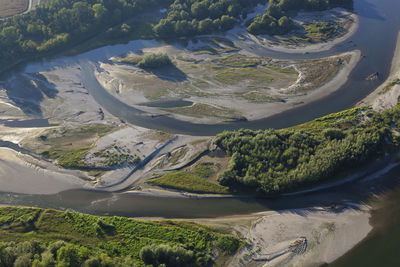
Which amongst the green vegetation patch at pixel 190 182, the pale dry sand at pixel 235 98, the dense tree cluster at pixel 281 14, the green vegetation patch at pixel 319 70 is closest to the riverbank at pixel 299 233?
the green vegetation patch at pixel 190 182

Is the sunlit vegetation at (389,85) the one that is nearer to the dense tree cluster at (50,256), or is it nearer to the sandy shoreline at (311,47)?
the sandy shoreline at (311,47)

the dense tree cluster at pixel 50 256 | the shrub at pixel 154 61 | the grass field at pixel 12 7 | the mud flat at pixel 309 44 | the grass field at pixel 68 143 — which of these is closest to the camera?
the dense tree cluster at pixel 50 256

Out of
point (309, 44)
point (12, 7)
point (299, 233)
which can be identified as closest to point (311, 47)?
point (309, 44)

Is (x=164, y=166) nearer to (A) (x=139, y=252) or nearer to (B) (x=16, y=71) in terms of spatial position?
(A) (x=139, y=252)

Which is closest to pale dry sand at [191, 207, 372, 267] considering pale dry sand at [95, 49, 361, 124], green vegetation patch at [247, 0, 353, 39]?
pale dry sand at [95, 49, 361, 124]

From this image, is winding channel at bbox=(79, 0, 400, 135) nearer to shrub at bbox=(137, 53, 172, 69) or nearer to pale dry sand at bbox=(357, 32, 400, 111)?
pale dry sand at bbox=(357, 32, 400, 111)

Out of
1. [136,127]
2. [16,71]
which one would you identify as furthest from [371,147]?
[16,71]

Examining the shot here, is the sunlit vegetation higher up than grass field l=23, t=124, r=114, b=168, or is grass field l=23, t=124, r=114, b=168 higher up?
the sunlit vegetation

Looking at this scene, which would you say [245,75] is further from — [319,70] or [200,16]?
[200,16]
